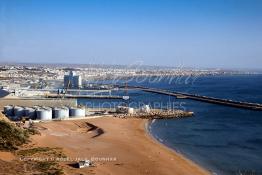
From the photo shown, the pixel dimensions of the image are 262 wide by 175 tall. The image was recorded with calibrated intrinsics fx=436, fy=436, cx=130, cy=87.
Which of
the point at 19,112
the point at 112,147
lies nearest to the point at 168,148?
the point at 112,147

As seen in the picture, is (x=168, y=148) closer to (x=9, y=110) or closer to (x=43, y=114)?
(x=43, y=114)

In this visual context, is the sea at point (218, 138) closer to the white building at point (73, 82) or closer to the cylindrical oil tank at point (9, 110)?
the cylindrical oil tank at point (9, 110)

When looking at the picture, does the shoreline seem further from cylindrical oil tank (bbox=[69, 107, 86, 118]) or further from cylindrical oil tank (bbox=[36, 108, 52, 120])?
cylindrical oil tank (bbox=[36, 108, 52, 120])

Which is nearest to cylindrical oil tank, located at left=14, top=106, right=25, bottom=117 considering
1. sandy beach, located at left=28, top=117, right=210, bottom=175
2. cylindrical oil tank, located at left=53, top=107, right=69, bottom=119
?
cylindrical oil tank, located at left=53, top=107, right=69, bottom=119

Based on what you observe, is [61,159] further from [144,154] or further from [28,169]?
[144,154]

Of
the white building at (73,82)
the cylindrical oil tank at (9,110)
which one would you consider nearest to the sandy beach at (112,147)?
the cylindrical oil tank at (9,110)

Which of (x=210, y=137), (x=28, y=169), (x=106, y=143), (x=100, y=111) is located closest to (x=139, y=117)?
(x=100, y=111)

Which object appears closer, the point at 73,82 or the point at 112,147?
the point at 112,147
